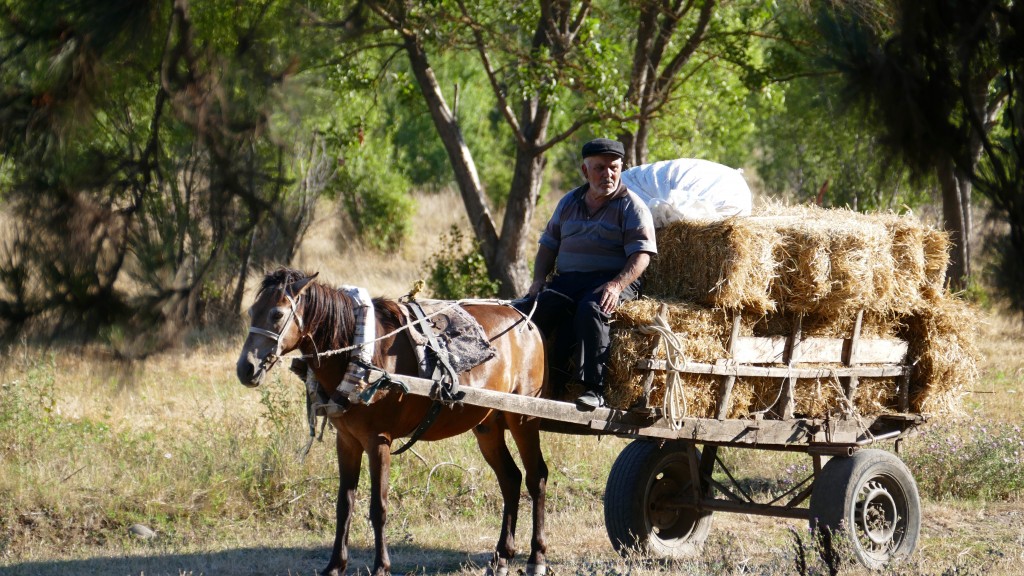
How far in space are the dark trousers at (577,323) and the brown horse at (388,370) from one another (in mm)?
237

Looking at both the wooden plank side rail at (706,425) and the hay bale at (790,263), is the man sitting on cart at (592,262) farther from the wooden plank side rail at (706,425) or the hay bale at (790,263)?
the hay bale at (790,263)

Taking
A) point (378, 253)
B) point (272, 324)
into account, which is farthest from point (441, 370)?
point (378, 253)

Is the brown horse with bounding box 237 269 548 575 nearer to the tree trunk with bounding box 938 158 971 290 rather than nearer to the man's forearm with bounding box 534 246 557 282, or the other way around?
the man's forearm with bounding box 534 246 557 282

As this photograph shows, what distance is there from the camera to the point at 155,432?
1048cm

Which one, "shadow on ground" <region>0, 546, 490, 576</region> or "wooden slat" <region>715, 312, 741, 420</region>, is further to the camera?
"shadow on ground" <region>0, 546, 490, 576</region>

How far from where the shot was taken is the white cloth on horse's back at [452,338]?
250 inches

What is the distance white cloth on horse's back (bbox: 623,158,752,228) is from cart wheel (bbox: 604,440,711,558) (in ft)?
5.33

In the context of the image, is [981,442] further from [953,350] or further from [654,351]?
[654,351]

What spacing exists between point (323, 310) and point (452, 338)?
2.84 ft

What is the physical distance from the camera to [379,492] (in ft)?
20.8

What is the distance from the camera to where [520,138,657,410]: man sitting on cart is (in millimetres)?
6555

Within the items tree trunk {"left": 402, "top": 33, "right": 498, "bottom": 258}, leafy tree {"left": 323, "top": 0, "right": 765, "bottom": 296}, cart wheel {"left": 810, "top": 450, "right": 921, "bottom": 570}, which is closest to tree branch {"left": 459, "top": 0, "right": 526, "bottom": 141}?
leafy tree {"left": 323, "top": 0, "right": 765, "bottom": 296}

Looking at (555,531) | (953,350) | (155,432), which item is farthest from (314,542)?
(953,350)

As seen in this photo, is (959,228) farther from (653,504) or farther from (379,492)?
(379,492)
